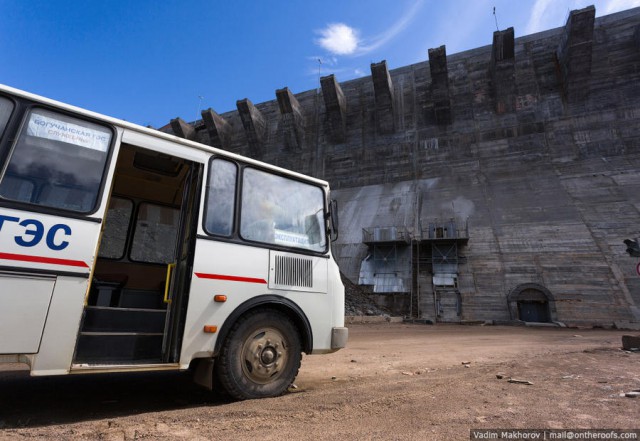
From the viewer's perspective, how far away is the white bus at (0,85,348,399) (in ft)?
8.92

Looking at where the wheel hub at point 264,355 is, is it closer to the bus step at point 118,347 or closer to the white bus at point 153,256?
the white bus at point 153,256

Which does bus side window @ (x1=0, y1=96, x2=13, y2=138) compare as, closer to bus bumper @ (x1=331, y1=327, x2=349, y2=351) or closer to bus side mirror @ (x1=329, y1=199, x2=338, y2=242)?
bus side mirror @ (x1=329, y1=199, x2=338, y2=242)

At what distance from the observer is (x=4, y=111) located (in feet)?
9.02

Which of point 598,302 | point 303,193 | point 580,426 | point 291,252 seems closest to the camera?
point 580,426

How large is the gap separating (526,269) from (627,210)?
711cm

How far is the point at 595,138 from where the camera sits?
78.0ft

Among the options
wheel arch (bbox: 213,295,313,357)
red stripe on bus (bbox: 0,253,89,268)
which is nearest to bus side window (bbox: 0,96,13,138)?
red stripe on bus (bbox: 0,253,89,268)

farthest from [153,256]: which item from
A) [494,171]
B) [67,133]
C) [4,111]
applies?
[494,171]

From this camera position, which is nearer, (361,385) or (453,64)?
(361,385)

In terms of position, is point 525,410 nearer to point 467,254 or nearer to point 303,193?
point 303,193

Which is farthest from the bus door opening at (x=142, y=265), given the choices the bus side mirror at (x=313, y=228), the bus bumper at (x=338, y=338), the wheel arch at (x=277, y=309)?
the bus bumper at (x=338, y=338)

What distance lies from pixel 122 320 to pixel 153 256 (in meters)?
1.70

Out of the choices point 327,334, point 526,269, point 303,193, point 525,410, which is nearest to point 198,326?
point 327,334

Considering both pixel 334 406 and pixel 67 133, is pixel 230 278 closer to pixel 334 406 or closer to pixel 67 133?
pixel 334 406
